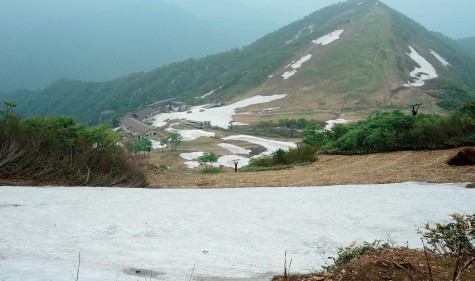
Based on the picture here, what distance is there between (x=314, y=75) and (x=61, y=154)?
3692 inches

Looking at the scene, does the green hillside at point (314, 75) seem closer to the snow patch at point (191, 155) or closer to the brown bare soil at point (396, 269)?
the snow patch at point (191, 155)

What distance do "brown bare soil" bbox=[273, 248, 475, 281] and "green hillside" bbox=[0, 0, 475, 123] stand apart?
78.2 metres

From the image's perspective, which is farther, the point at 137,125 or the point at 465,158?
the point at 137,125

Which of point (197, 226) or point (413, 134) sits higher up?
point (413, 134)

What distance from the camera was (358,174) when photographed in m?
15.9

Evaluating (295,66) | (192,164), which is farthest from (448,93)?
(192,164)

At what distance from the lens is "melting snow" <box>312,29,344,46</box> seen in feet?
391

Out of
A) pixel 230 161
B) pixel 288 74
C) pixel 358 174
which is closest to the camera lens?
pixel 358 174

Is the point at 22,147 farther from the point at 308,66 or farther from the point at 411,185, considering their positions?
the point at 308,66

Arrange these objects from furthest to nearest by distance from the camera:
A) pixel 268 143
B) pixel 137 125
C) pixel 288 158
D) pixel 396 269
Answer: pixel 137 125 < pixel 268 143 < pixel 288 158 < pixel 396 269

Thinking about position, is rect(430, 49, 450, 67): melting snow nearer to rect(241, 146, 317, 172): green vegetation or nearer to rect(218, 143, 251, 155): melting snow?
rect(218, 143, 251, 155): melting snow

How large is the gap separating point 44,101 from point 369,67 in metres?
148

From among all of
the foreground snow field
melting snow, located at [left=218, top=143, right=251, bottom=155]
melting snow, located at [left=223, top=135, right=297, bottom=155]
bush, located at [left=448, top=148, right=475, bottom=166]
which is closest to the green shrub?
bush, located at [left=448, top=148, right=475, bottom=166]

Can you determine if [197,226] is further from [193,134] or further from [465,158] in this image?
[193,134]
